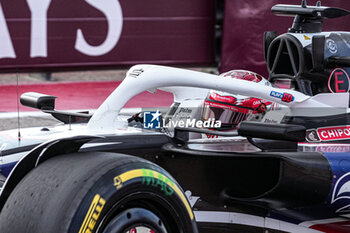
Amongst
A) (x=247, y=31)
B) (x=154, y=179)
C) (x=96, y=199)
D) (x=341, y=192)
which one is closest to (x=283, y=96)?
(x=341, y=192)

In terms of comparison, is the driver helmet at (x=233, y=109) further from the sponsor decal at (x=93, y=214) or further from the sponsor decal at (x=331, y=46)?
the sponsor decal at (x=93, y=214)

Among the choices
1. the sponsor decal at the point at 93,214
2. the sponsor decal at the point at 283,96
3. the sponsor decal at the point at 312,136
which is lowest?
the sponsor decal at the point at 93,214

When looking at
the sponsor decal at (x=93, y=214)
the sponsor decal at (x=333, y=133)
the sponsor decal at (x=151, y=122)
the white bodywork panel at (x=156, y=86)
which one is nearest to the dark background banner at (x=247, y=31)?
the sponsor decal at (x=333, y=133)

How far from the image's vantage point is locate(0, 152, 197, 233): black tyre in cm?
250

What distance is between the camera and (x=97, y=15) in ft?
30.5

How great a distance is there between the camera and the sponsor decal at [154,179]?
8.69 feet

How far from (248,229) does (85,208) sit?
1.14 m

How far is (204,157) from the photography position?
3.27 metres

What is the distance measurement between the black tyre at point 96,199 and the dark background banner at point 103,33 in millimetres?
6453

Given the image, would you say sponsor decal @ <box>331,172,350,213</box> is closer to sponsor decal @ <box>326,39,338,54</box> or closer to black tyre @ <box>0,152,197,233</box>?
black tyre @ <box>0,152,197,233</box>

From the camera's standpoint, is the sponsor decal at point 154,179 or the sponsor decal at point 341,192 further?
the sponsor decal at point 341,192

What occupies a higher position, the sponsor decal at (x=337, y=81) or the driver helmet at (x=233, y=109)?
the sponsor decal at (x=337, y=81)

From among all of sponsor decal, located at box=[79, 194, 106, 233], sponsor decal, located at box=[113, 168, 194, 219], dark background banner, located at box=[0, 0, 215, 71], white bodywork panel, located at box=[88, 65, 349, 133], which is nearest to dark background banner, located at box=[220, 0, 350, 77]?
dark background banner, located at box=[0, 0, 215, 71]

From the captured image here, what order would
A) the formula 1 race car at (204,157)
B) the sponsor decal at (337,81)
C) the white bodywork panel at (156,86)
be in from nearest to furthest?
1. the formula 1 race car at (204,157)
2. the white bodywork panel at (156,86)
3. the sponsor decal at (337,81)
